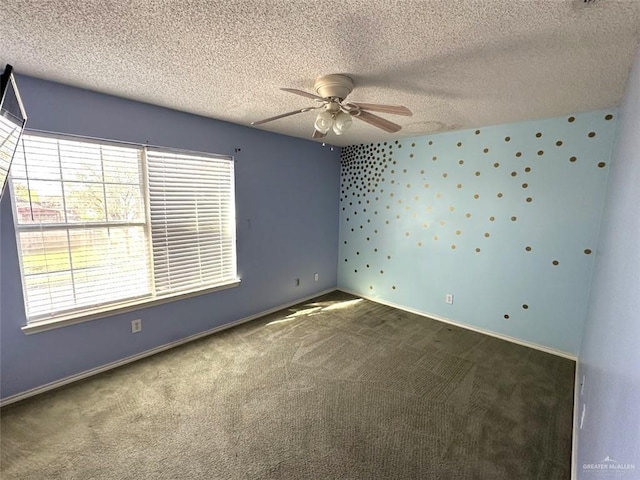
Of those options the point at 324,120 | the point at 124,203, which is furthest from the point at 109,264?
the point at 324,120

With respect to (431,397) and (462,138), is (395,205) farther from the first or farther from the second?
(431,397)

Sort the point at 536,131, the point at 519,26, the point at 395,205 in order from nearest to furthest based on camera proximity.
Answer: the point at 519,26, the point at 536,131, the point at 395,205

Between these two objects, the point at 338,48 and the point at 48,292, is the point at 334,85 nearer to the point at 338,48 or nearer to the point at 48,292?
the point at 338,48

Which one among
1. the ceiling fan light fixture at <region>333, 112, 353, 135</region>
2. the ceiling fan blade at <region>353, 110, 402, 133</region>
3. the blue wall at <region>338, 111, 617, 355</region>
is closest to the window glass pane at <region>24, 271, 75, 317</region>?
the ceiling fan light fixture at <region>333, 112, 353, 135</region>

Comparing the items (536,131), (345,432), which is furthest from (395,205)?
(345,432)

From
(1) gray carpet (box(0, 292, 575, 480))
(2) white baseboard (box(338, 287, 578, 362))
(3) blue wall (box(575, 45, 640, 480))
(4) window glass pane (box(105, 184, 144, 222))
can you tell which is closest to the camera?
(3) blue wall (box(575, 45, 640, 480))

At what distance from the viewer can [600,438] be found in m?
1.12

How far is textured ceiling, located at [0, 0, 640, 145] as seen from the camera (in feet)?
3.98

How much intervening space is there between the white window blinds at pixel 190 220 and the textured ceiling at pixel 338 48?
68cm

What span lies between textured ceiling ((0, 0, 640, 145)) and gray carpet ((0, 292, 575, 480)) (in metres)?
2.31

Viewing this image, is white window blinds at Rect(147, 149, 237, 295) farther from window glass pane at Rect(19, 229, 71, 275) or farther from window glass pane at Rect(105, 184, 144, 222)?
window glass pane at Rect(19, 229, 71, 275)

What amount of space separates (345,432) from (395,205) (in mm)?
2771

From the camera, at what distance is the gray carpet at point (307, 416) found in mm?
1591

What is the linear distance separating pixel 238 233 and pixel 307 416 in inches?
80.8
